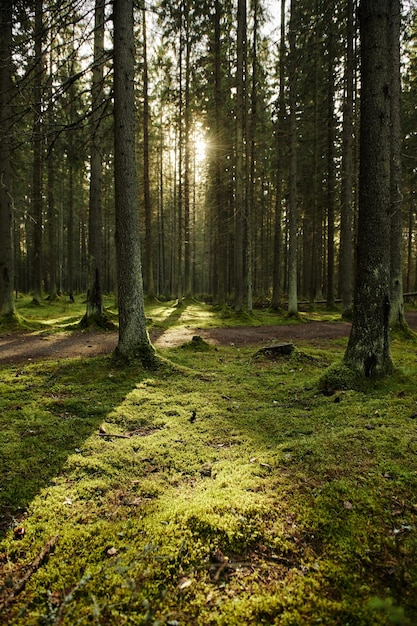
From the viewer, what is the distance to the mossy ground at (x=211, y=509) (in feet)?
6.20

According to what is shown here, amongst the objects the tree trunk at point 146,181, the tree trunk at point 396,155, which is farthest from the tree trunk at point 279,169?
the tree trunk at point 146,181

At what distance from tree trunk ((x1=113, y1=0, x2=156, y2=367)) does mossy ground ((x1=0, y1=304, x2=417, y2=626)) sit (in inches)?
69.3

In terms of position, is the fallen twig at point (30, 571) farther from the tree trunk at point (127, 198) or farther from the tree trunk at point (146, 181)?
the tree trunk at point (146, 181)

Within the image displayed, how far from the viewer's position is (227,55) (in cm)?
1917

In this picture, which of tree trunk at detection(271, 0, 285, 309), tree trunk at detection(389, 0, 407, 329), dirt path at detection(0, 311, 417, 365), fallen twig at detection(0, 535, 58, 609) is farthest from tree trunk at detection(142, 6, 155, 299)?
fallen twig at detection(0, 535, 58, 609)

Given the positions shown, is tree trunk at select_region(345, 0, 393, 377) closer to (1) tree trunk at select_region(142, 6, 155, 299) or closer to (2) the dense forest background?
(2) the dense forest background

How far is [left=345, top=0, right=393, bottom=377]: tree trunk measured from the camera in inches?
198

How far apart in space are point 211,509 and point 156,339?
837cm

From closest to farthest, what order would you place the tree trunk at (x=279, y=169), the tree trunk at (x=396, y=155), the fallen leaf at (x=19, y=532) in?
the fallen leaf at (x=19, y=532)
the tree trunk at (x=396, y=155)
the tree trunk at (x=279, y=169)

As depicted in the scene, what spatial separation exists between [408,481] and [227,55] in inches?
905

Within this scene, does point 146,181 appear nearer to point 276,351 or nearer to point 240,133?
point 240,133

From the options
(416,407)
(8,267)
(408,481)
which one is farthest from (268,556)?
(8,267)

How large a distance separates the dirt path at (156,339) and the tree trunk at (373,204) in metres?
5.25

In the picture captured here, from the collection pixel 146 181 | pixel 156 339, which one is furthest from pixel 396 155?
pixel 146 181
